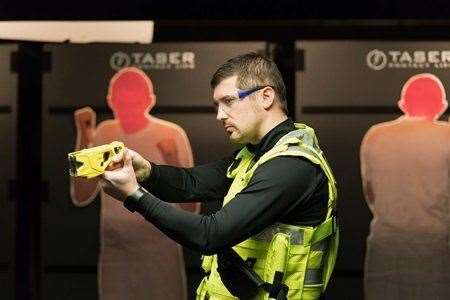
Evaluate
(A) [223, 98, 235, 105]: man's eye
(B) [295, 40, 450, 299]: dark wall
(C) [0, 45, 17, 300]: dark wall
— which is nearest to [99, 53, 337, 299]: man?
(A) [223, 98, 235, 105]: man's eye

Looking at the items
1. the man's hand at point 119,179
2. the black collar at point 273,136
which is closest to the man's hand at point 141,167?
the man's hand at point 119,179

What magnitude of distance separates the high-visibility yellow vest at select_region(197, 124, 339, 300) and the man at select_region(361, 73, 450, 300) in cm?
174

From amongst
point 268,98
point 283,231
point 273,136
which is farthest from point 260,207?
Answer: point 268,98

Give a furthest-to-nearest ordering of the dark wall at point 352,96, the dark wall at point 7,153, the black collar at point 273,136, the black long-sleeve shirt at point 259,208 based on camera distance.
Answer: the dark wall at point 7,153 < the dark wall at point 352,96 < the black collar at point 273,136 < the black long-sleeve shirt at point 259,208

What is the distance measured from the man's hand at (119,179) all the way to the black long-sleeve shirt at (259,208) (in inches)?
2.1

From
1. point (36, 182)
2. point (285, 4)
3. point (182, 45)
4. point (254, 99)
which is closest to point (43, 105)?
point (36, 182)

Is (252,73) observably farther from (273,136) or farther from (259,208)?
(259,208)

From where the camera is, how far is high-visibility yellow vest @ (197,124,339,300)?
8.13 feet

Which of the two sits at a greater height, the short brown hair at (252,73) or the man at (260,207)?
the short brown hair at (252,73)

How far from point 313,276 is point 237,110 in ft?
2.10

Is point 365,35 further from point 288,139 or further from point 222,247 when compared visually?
point 222,247

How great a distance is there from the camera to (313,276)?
2.58m

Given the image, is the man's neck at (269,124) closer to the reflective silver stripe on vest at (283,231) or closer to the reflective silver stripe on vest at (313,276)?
the reflective silver stripe on vest at (283,231)

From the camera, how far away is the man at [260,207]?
2.33 meters
